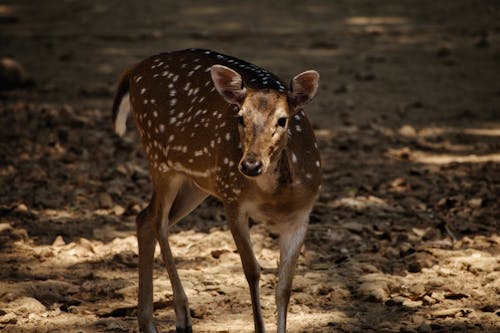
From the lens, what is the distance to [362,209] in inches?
300

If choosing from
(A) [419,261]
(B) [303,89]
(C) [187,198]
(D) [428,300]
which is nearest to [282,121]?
(B) [303,89]

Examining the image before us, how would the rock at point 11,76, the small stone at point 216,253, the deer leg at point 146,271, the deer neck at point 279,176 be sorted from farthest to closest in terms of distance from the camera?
1. the rock at point 11,76
2. the small stone at point 216,253
3. the deer leg at point 146,271
4. the deer neck at point 279,176

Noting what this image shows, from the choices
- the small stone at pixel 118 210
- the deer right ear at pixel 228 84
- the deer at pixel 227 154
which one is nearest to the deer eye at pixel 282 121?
the deer at pixel 227 154

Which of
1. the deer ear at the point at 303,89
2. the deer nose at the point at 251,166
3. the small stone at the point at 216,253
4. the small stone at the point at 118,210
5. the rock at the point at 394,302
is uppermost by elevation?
the deer ear at the point at 303,89

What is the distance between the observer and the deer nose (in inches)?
186

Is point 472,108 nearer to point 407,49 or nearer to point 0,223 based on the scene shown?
point 407,49

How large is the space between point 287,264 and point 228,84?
114cm

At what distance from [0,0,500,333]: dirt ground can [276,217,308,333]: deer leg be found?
1.04ft

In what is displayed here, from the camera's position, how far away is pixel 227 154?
536 cm

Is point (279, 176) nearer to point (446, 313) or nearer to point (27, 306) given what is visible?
point (446, 313)

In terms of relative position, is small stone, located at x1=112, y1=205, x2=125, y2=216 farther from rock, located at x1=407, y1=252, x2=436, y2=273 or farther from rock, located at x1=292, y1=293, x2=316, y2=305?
rock, located at x1=407, y1=252, x2=436, y2=273

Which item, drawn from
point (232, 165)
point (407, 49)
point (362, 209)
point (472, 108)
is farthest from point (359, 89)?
point (232, 165)

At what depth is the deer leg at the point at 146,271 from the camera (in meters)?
5.65

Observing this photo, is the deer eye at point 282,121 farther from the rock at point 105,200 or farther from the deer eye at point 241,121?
the rock at point 105,200
